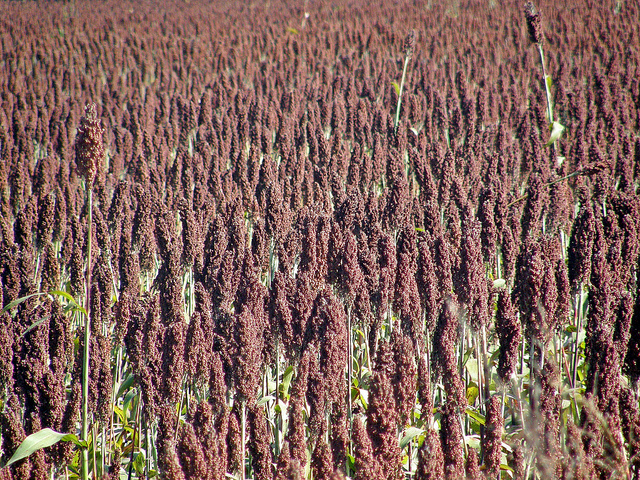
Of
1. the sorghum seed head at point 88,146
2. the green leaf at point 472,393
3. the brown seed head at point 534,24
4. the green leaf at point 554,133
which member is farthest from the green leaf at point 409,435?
the brown seed head at point 534,24

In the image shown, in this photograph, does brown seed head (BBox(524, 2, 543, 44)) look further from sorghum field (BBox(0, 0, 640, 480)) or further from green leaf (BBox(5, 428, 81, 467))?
green leaf (BBox(5, 428, 81, 467))

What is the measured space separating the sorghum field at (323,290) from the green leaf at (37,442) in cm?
2

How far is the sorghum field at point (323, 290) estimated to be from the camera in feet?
8.77

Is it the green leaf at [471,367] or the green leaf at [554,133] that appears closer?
the green leaf at [471,367]

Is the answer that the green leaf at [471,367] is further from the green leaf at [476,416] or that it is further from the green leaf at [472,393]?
the green leaf at [476,416]

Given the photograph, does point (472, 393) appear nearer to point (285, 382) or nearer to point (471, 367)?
point (471, 367)

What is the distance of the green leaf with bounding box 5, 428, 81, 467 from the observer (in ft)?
8.43

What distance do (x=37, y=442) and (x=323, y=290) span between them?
1567 millimetres

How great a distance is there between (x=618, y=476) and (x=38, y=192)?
22.7ft

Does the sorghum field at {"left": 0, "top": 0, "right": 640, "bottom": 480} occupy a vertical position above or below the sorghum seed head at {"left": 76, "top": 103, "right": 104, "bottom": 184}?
below

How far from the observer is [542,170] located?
664cm

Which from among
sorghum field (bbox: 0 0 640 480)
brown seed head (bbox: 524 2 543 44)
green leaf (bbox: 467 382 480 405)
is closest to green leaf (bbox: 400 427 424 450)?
sorghum field (bbox: 0 0 640 480)

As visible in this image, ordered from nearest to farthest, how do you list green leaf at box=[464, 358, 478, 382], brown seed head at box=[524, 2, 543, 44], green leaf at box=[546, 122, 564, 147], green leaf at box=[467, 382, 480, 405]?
green leaf at box=[467, 382, 480, 405]
green leaf at box=[464, 358, 478, 382]
green leaf at box=[546, 122, 564, 147]
brown seed head at box=[524, 2, 543, 44]

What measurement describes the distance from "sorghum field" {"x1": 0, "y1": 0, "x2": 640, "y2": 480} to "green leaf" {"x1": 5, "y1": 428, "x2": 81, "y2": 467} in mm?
22
